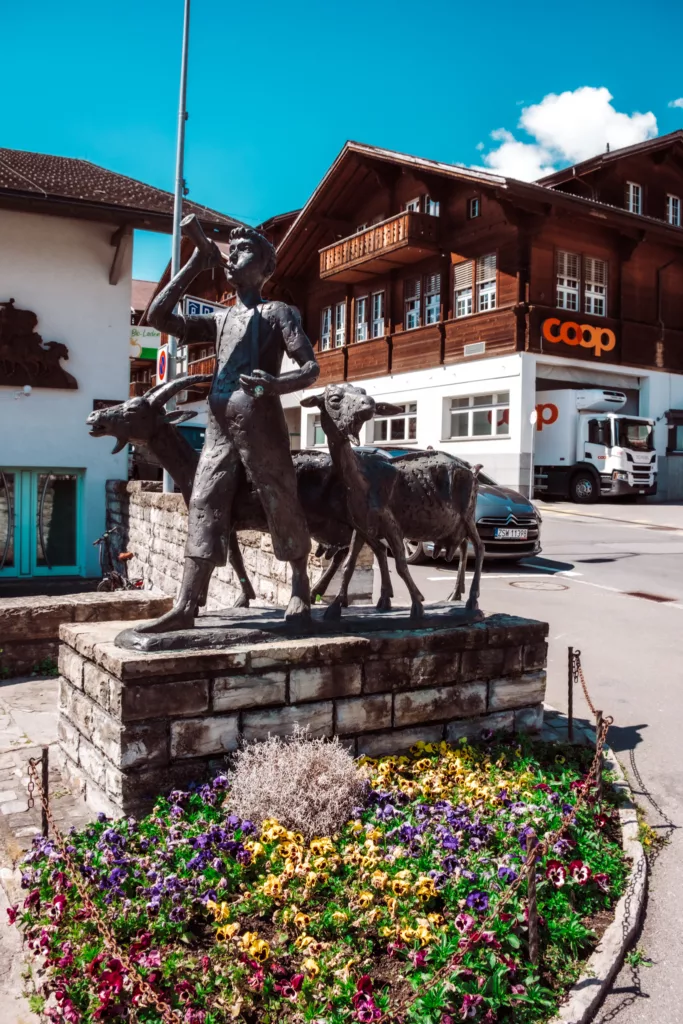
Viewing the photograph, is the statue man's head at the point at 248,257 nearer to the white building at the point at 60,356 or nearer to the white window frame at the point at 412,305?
the white building at the point at 60,356

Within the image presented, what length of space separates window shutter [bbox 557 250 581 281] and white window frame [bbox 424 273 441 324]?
3.90 meters

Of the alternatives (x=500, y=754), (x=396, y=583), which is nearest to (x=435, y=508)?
(x=500, y=754)

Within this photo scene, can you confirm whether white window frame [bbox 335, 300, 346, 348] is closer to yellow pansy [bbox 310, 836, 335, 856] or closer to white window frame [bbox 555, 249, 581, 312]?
white window frame [bbox 555, 249, 581, 312]

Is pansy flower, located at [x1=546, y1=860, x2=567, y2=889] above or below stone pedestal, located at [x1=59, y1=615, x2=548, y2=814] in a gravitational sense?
below

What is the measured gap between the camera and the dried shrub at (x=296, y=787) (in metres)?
3.78

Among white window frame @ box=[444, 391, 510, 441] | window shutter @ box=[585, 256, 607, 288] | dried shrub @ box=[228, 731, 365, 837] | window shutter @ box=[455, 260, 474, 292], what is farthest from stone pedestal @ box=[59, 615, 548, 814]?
window shutter @ box=[585, 256, 607, 288]

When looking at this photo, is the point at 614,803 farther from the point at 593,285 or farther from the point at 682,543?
the point at 593,285

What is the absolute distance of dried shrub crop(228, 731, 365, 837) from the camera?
3779mm

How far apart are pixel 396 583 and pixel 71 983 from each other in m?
8.89

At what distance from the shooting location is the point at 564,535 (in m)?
17.1

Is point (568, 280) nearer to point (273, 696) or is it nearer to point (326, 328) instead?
point (326, 328)

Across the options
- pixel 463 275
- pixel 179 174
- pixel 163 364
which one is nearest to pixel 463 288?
pixel 463 275

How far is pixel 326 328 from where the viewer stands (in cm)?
3170

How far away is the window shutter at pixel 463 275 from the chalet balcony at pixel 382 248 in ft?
3.69
